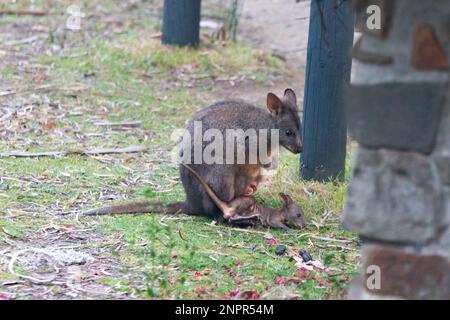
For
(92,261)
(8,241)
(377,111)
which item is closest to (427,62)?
(377,111)

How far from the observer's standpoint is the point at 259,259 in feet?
18.7

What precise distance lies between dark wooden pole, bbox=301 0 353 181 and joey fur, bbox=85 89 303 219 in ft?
1.16

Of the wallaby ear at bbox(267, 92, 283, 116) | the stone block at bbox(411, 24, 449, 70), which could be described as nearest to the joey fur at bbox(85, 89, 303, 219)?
the wallaby ear at bbox(267, 92, 283, 116)

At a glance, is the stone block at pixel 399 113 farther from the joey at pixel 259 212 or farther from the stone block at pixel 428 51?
the joey at pixel 259 212

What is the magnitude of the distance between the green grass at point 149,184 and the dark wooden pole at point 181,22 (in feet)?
0.50

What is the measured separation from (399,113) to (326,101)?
3.54 m

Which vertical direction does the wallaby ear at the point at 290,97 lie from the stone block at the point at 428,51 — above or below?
below

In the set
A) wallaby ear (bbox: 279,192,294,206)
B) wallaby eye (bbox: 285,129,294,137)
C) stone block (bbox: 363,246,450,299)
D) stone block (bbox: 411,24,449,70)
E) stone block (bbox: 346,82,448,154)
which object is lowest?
wallaby ear (bbox: 279,192,294,206)

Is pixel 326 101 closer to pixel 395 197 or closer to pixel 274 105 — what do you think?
pixel 274 105

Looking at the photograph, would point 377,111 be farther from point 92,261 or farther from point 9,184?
point 9,184

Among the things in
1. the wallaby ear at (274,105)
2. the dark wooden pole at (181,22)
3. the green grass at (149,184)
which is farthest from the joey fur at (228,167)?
the dark wooden pole at (181,22)

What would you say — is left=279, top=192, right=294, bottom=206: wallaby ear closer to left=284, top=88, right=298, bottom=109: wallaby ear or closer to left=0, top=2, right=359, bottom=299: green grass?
left=0, top=2, right=359, bottom=299: green grass

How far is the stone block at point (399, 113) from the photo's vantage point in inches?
143

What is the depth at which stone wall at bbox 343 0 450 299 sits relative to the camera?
3629 millimetres
